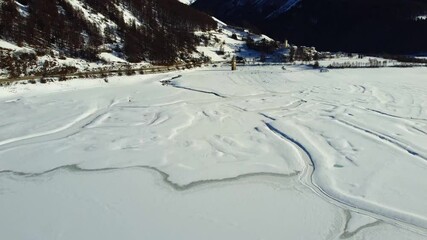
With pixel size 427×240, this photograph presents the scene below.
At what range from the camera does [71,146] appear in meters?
10.5

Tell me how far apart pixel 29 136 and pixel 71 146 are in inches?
72.9

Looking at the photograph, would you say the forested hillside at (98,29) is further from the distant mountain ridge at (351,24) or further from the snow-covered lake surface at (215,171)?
the distant mountain ridge at (351,24)

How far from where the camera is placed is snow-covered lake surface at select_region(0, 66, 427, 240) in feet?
20.6

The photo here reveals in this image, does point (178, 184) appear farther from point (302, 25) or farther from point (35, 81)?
point (302, 25)

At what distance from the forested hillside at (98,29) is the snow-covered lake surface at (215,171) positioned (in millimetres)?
25463

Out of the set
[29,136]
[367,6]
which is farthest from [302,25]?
[29,136]

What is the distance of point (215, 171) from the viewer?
8.51 m

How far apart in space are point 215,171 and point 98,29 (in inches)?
1755

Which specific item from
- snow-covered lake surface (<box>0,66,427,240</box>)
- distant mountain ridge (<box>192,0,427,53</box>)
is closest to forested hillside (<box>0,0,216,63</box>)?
snow-covered lake surface (<box>0,66,427,240</box>)

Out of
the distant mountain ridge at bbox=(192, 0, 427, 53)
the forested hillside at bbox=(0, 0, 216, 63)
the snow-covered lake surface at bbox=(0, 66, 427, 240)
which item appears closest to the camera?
the snow-covered lake surface at bbox=(0, 66, 427, 240)

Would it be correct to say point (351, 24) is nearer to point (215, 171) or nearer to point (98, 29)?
point (98, 29)

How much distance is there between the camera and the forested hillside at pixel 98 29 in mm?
39372

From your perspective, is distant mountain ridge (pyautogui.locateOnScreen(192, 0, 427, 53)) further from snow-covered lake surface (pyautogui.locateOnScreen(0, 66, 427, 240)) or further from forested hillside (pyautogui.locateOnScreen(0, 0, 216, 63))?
snow-covered lake surface (pyautogui.locateOnScreen(0, 66, 427, 240))

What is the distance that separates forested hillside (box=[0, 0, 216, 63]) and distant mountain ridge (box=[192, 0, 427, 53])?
56600 millimetres
